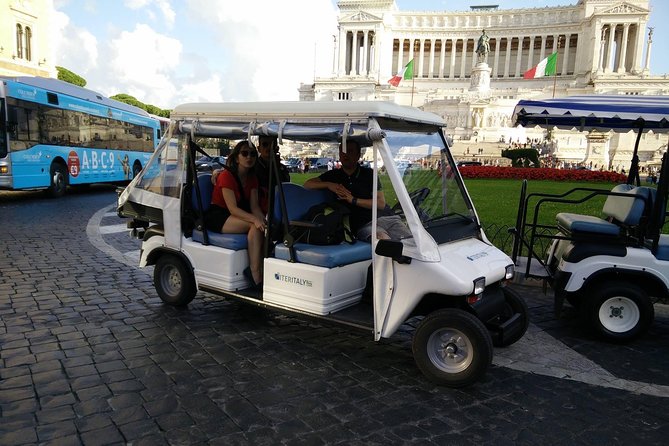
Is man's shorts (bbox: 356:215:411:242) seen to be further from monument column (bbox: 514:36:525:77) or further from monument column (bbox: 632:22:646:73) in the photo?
monument column (bbox: 514:36:525:77)

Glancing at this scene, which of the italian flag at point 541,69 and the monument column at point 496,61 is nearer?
the italian flag at point 541,69

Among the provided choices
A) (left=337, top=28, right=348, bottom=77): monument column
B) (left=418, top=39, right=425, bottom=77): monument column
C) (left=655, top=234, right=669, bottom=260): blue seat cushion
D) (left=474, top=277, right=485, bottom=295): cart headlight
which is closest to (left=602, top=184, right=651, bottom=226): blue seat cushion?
(left=655, top=234, right=669, bottom=260): blue seat cushion

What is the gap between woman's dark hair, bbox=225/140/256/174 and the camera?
215 inches

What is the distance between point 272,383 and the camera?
13.0ft

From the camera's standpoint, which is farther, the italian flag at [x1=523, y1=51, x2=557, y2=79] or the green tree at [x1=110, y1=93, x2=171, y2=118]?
the green tree at [x1=110, y1=93, x2=171, y2=118]

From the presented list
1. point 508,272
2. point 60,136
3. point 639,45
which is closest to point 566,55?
point 639,45

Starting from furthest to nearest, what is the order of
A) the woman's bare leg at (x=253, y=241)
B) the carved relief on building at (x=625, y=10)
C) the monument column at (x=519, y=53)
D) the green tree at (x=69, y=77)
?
the monument column at (x=519, y=53), the carved relief on building at (x=625, y=10), the green tree at (x=69, y=77), the woman's bare leg at (x=253, y=241)

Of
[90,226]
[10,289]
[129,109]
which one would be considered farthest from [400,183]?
[129,109]

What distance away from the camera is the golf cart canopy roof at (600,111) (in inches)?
214

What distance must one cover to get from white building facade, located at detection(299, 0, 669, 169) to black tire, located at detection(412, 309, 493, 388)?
57.3m

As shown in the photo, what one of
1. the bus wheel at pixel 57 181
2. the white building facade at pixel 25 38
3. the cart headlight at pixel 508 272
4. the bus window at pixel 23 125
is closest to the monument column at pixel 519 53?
the white building facade at pixel 25 38

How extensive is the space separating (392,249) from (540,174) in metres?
23.7

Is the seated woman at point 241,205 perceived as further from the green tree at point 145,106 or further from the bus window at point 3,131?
the green tree at point 145,106

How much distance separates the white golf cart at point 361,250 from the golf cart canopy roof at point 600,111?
5.46 feet
